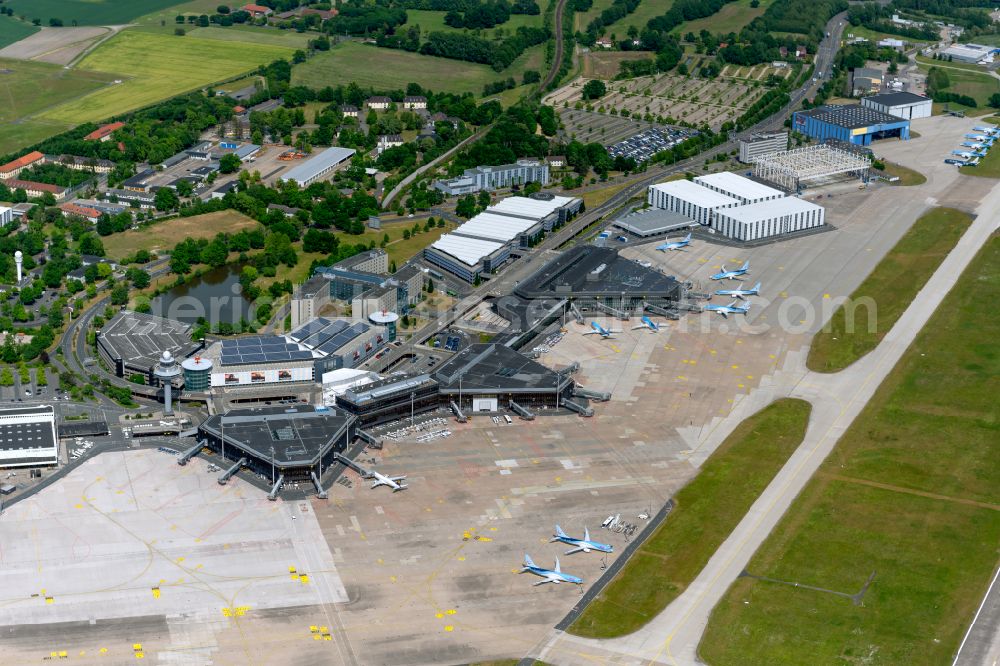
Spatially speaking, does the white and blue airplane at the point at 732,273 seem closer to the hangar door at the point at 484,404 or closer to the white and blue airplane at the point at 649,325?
the white and blue airplane at the point at 649,325

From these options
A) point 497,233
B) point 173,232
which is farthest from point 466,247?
point 173,232

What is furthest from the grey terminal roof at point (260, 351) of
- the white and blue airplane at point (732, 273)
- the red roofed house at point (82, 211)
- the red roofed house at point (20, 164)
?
the red roofed house at point (20, 164)

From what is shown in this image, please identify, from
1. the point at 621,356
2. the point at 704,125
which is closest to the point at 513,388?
the point at 621,356

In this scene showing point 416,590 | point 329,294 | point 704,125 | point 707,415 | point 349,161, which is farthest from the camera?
point 704,125

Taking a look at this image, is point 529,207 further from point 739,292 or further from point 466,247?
point 739,292

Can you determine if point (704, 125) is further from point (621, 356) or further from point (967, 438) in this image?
point (967, 438)
